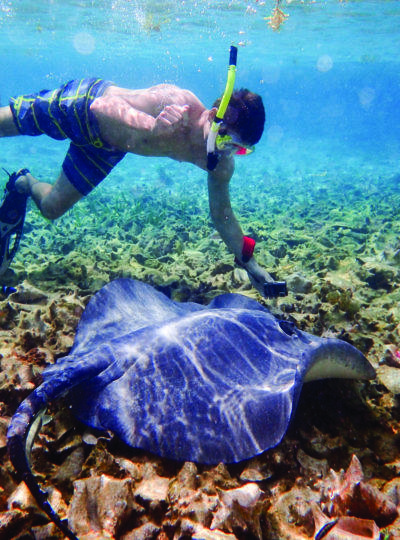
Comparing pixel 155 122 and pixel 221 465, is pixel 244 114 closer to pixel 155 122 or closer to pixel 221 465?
pixel 155 122

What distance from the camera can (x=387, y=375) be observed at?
2.95 m

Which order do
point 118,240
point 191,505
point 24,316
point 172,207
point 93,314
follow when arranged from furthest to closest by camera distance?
point 172,207, point 118,240, point 24,316, point 93,314, point 191,505

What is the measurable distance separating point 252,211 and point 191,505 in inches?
423

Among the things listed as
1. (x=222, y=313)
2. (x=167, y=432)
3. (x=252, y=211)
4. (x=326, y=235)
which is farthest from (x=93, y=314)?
(x=252, y=211)

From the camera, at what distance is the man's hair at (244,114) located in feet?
12.5

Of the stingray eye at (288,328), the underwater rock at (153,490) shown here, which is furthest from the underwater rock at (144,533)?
the stingray eye at (288,328)

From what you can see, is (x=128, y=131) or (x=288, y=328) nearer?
(x=288, y=328)

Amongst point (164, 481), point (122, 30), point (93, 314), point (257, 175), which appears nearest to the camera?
point (164, 481)

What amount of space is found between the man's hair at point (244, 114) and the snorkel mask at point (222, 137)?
0.43ft

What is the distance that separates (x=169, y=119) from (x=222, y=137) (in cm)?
68

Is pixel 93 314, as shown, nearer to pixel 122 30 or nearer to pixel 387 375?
pixel 387 375

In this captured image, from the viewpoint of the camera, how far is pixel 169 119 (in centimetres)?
397

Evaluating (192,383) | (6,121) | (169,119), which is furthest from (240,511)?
(6,121)

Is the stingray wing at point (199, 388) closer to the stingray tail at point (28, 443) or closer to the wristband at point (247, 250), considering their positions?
the stingray tail at point (28, 443)
